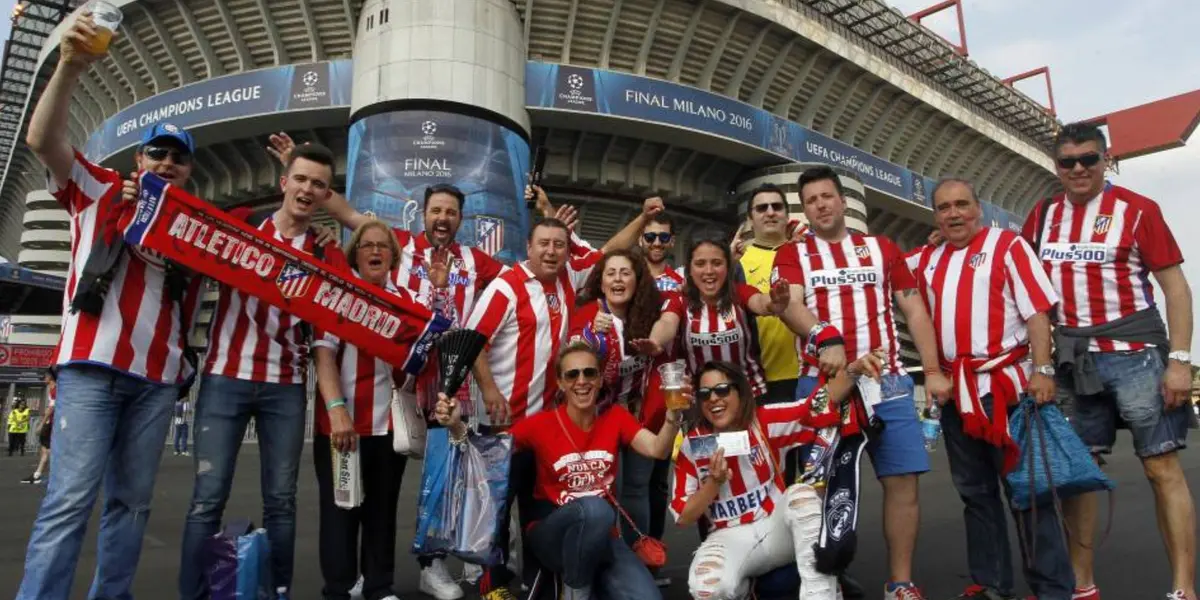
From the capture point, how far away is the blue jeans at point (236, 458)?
10.4 feet

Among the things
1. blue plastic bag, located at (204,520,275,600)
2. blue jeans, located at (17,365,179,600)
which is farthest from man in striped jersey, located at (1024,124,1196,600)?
blue jeans, located at (17,365,179,600)

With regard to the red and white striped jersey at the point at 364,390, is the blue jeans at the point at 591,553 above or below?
below

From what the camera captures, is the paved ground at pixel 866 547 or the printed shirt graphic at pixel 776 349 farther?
the printed shirt graphic at pixel 776 349

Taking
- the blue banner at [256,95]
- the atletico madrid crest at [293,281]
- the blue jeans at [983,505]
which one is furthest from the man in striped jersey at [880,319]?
the blue banner at [256,95]

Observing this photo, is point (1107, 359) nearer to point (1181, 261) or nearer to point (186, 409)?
point (1181, 261)

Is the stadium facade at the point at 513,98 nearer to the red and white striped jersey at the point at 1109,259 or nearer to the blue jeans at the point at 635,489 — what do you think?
the blue jeans at the point at 635,489

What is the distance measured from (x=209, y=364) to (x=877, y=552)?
14.3ft

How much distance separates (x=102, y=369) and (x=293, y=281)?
851mm

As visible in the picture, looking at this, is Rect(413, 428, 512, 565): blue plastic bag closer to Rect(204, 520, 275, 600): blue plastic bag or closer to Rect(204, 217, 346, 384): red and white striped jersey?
Rect(204, 520, 275, 600): blue plastic bag

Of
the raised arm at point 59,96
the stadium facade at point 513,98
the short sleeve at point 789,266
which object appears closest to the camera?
the raised arm at point 59,96

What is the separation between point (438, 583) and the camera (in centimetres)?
398

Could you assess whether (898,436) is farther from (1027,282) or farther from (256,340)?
(256,340)

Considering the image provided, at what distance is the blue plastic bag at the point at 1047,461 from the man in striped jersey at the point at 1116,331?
0.42 metres

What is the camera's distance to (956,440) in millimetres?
3701
